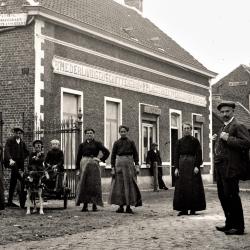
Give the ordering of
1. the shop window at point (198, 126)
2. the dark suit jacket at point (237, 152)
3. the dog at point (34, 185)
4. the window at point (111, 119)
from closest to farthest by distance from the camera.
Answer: the dark suit jacket at point (237, 152) → the dog at point (34, 185) → the window at point (111, 119) → the shop window at point (198, 126)

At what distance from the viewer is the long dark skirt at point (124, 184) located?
42.9ft

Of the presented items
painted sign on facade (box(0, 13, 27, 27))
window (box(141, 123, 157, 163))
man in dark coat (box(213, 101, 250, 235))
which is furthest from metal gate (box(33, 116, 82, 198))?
man in dark coat (box(213, 101, 250, 235))

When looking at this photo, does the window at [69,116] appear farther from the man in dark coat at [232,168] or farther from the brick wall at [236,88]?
the brick wall at [236,88]

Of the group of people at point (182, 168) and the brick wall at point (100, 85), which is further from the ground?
the brick wall at point (100, 85)

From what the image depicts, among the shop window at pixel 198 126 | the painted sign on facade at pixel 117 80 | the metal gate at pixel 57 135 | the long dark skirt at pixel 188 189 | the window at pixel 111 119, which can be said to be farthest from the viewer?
the shop window at pixel 198 126

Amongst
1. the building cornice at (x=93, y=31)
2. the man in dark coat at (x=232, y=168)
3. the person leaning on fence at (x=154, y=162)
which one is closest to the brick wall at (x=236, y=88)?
the building cornice at (x=93, y=31)

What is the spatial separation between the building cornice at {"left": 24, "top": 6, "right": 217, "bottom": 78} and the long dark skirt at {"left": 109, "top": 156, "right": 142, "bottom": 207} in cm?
628

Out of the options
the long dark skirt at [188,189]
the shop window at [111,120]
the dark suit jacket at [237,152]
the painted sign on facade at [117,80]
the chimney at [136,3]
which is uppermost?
the chimney at [136,3]

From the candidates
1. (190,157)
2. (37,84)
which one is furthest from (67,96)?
(190,157)

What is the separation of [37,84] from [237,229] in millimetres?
10183

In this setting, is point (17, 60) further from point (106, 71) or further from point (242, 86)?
point (242, 86)

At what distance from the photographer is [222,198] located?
8.76 metres

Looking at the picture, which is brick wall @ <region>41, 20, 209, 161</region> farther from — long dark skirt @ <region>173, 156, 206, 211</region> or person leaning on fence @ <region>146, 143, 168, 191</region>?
long dark skirt @ <region>173, 156, 206, 211</region>

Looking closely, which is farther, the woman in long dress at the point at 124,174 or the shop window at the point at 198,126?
the shop window at the point at 198,126
